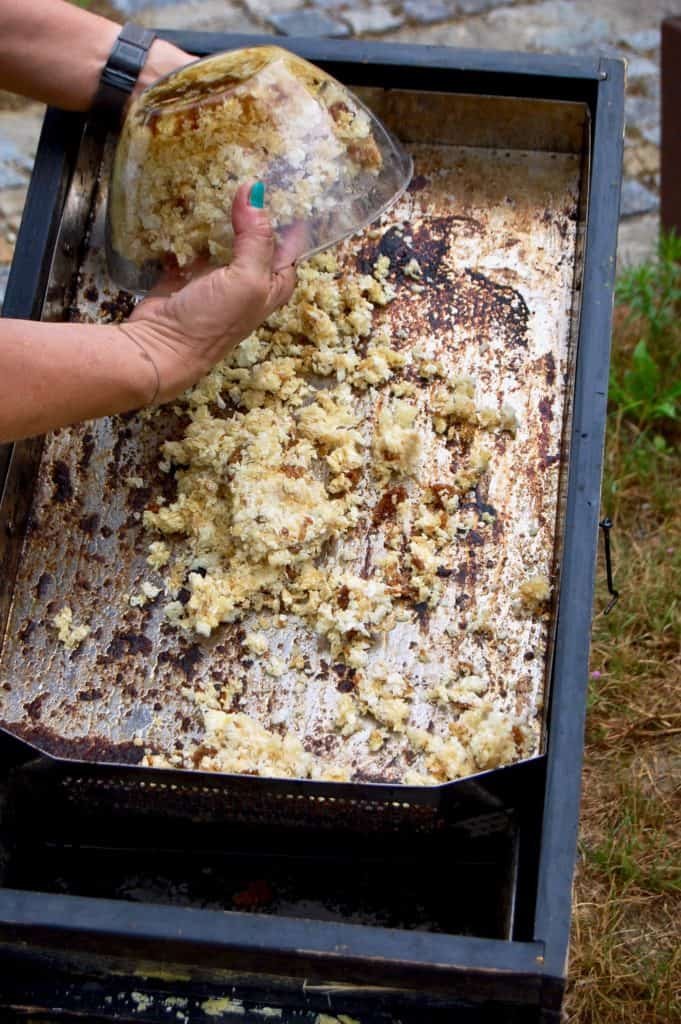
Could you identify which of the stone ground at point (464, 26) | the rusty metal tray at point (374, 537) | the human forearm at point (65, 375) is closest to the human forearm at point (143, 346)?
the human forearm at point (65, 375)

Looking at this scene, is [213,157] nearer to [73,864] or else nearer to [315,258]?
[315,258]

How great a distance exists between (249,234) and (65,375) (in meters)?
0.30

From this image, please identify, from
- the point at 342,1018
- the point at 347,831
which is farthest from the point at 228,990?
the point at 347,831

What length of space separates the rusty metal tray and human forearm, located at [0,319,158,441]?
19 cm

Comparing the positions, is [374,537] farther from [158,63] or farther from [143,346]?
[158,63]

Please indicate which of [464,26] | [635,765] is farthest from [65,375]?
[464,26]

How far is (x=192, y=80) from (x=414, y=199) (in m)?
0.48

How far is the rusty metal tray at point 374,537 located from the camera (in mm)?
1388

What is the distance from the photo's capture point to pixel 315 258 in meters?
1.71

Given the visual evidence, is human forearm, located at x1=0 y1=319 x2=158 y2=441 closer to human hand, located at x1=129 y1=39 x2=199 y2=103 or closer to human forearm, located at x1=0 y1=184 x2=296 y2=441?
human forearm, located at x1=0 y1=184 x2=296 y2=441

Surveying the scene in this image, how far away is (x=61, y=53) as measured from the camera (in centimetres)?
163

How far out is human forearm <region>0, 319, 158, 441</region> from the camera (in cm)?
128

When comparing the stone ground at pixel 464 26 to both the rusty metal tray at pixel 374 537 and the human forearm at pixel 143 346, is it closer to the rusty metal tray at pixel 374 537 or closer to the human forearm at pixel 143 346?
the rusty metal tray at pixel 374 537

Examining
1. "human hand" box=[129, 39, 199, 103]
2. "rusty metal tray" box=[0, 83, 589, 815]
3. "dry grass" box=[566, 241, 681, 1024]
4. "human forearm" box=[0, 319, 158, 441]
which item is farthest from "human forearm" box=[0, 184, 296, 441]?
"dry grass" box=[566, 241, 681, 1024]
